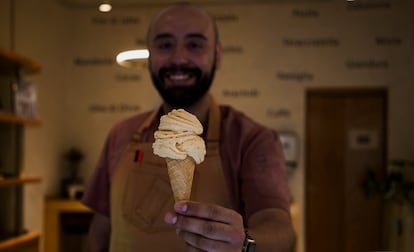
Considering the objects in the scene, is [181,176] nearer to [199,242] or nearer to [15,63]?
[199,242]

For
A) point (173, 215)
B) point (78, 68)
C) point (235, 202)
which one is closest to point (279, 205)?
point (235, 202)

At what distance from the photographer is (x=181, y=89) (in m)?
0.38

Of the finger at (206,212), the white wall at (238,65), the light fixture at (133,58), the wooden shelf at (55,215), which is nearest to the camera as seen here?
the finger at (206,212)

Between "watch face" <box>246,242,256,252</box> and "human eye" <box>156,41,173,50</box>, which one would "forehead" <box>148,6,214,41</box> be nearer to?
"human eye" <box>156,41,173,50</box>

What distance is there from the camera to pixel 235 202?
1.46 ft

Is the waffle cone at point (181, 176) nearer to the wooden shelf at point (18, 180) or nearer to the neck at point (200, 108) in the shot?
the neck at point (200, 108)

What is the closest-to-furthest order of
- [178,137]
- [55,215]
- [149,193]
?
1. [178,137]
2. [149,193]
3. [55,215]

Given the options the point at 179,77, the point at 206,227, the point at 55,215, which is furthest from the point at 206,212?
the point at 55,215

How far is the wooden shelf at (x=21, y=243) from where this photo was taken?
1.28m

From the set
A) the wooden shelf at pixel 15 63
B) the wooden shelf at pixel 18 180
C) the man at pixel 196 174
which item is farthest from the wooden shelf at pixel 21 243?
the man at pixel 196 174

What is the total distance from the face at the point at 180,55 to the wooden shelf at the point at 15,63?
93 cm

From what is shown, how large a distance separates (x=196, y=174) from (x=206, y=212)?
0.19 feet

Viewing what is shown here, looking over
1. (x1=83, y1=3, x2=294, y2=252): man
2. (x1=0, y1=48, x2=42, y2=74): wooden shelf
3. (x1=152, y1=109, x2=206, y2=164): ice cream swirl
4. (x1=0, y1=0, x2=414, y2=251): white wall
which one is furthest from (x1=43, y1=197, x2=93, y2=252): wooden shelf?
(x1=152, y1=109, x2=206, y2=164): ice cream swirl

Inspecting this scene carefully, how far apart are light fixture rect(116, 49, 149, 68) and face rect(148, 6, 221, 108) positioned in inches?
0.6
